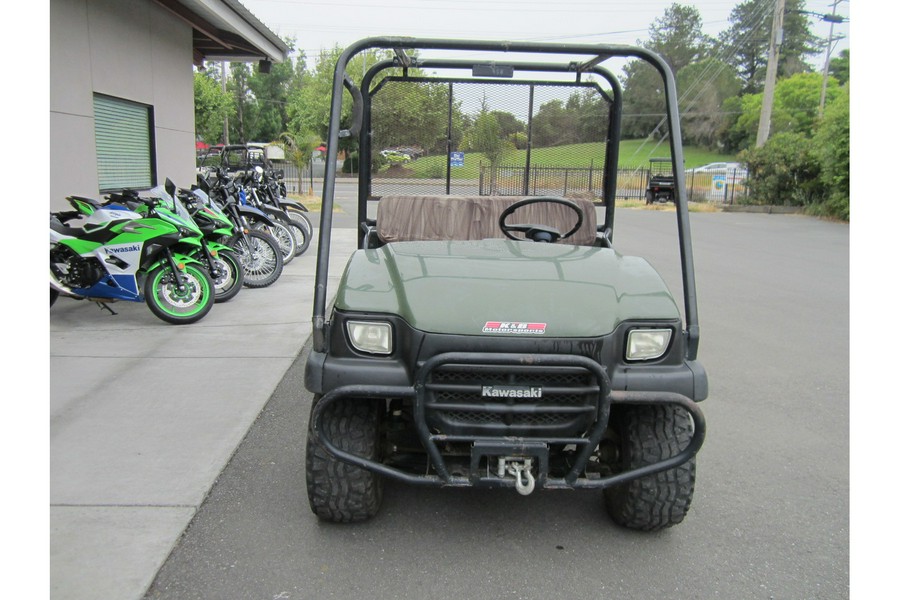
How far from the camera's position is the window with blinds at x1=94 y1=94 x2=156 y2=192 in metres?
8.93

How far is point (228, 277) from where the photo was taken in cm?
738

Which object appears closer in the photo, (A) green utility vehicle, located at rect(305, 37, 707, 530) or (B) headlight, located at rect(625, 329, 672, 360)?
(A) green utility vehicle, located at rect(305, 37, 707, 530)

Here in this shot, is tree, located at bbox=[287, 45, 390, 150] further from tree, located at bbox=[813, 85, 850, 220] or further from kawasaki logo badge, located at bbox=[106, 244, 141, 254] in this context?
kawasaki logo badge, located at bbox=[106, 244, 141, 254]

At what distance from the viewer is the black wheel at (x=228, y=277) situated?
7.31 metres

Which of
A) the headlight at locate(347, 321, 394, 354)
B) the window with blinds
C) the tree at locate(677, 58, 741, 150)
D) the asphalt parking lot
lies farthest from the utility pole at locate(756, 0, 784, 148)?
the tree at locate(677, 58, 741, 150)

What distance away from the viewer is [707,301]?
8.23 metres

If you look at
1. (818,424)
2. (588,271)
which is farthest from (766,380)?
(588,271)

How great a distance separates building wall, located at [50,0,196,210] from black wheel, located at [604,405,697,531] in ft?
22.7

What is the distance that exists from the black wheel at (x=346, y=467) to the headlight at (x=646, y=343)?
1070 millimetres

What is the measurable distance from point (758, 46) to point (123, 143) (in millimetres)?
83618

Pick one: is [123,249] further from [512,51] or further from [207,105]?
[207,105]

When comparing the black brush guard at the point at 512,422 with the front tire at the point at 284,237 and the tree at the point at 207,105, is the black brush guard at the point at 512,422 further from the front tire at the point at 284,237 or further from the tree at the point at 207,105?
the tree at the point at 207,105

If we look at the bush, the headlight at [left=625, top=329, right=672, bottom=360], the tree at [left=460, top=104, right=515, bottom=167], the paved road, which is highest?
the bush

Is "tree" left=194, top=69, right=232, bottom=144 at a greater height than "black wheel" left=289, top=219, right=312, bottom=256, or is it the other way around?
"tree" left=194, top=69, right=232, bottom=144
